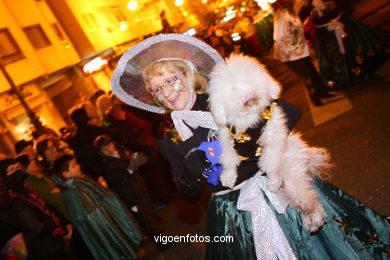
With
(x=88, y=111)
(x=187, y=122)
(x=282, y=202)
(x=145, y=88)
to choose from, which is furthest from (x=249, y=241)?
(x=88, y=111)

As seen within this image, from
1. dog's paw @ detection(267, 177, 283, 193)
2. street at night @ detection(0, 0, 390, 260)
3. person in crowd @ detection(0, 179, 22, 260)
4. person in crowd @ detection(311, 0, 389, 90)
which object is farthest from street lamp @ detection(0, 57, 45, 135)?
dog's paw @ detection(267, 177, 283, 193)

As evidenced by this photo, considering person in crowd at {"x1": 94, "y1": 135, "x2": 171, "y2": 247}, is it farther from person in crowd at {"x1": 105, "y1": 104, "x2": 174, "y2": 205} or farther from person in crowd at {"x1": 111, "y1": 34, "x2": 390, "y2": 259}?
person in crowd at {"x1": 111, "y1": 34, "x2": 390, "y2": 259}

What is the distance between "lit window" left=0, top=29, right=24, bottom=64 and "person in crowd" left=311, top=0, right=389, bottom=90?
13505 millimetres

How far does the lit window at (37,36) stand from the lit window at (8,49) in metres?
1.22

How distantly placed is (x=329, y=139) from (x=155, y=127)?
9.47ft

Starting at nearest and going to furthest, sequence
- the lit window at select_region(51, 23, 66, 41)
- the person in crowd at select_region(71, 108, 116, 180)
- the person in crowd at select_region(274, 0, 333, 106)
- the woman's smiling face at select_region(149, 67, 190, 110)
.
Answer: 1. the woman's smiling face at select_region(149, 67, 190, 110)
2. the person in crowd at select_region(71, 108, 116, 180)
3. the person in crowd at select_region(274, 0, 333, 106)
4. the lit window at select_region(51, 23, 66, 41)

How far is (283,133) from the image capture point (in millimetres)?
1743

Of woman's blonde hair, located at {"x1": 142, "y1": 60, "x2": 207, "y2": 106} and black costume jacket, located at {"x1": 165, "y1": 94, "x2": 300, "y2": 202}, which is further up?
woman's blonde hair, located at {"x1": 142, "y1": 60, "x2": 207, "y2": 106}

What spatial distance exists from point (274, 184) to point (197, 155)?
552 mm

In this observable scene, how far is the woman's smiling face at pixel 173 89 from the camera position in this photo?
1993 millimetres

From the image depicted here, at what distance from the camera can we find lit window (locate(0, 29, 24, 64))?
518 inches

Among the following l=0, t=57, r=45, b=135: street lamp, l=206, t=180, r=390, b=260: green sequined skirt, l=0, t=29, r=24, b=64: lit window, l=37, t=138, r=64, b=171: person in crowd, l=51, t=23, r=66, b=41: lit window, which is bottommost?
l=206, t=180, r=390, b=260: green sequined skirt

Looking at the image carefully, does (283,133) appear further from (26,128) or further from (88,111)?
(26,128)

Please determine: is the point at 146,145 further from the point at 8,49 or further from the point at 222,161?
the point at 8,49
